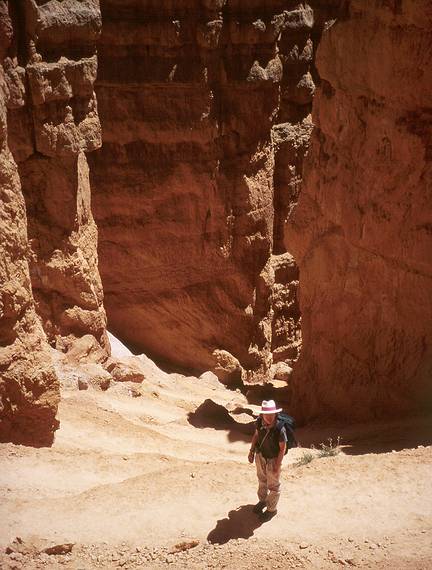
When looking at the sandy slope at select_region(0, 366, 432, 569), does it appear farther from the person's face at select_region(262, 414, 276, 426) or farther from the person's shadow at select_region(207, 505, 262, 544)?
the person's face at select_region(262, 414, 276, 426)

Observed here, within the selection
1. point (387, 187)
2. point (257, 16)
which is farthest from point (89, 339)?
point (257, 16)

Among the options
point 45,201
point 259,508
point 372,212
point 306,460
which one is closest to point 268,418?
point 259,508

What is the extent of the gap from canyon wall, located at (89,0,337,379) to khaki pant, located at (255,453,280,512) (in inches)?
388

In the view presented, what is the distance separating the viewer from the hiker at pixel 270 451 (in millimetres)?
6430

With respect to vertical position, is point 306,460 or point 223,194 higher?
point 223,194

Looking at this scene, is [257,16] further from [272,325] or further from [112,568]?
[112,568]

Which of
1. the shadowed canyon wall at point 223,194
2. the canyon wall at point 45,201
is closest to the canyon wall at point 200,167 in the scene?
the shadowed canyon wall at point 223,194

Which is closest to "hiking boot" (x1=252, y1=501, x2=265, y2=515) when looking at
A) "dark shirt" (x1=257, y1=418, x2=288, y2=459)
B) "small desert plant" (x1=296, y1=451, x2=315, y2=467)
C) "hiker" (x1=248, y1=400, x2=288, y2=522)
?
"hiker" (x1=248, y1=400, x2=288, y2=522)

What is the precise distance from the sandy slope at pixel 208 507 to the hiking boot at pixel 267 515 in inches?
4.0

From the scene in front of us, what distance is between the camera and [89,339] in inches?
473

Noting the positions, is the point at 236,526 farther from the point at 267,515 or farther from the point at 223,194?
the point at 223,194

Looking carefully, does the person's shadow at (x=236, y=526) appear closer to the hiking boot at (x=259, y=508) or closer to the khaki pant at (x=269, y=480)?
the hiking boot at (x=259, y=508)

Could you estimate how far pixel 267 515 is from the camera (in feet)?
21.4

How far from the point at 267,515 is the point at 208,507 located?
0.58 metres
